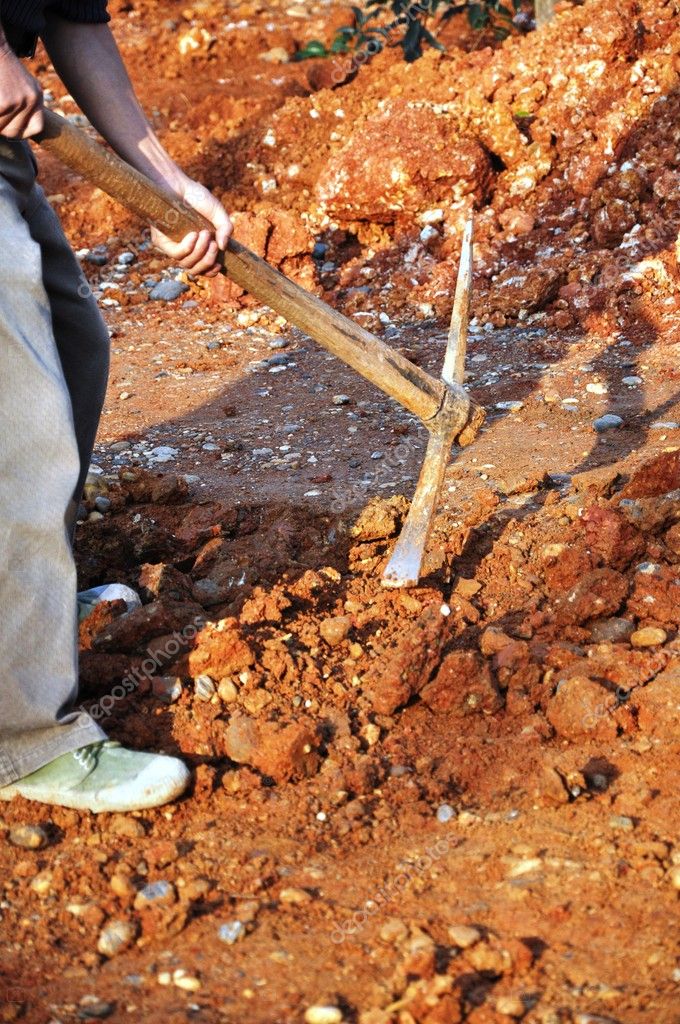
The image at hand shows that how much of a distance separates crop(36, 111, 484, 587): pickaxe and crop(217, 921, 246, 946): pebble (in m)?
1.22

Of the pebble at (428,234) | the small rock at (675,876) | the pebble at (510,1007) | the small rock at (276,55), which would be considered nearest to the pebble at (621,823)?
the small rock at (675,876)

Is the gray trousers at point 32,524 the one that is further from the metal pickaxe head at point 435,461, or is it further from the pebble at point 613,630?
the pebble at point 613,630

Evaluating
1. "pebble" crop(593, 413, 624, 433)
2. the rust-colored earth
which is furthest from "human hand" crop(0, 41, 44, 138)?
"pebble" crop(593, 413, 624, 433)

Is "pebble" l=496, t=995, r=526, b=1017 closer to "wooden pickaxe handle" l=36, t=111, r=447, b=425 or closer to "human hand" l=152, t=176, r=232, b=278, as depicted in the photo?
"wooden pickaxe handle" l=36, t=111, r=447, b=425

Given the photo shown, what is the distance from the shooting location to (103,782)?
8.29 ft

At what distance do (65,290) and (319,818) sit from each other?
1453mm

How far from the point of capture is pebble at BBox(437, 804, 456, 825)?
2523 millimetres

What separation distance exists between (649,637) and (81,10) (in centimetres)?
215

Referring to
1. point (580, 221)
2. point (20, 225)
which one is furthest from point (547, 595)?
point (580, 221)

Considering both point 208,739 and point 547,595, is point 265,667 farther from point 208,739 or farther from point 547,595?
point 547,595

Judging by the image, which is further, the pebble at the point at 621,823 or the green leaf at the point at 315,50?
the green leaf at the point at 315,50

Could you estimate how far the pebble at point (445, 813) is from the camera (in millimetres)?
2523

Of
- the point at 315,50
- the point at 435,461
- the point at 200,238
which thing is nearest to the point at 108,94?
the point at 200,238

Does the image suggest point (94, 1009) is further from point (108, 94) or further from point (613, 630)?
point (108, 94)
